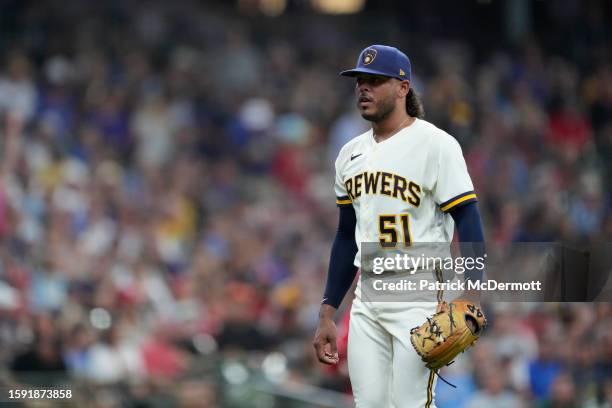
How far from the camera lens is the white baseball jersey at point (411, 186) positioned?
4.99 metres

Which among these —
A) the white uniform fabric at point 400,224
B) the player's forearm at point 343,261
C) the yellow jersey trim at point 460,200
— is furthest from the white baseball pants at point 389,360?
the yellow jersey trim at point 460,200

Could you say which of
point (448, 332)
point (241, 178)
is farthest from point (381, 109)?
point (241, 178)

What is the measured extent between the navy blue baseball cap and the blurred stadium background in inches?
140

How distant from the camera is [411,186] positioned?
505 centimetres

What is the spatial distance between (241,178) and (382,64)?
7741 mm

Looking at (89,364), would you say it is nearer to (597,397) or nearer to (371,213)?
(597,397)

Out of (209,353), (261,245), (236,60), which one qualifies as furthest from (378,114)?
(236,60)

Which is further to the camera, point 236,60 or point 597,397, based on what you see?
point 236,60

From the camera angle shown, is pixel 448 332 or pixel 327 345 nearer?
pixel 448 332

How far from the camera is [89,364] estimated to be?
893 cm

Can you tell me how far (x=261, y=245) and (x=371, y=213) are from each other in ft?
21.6

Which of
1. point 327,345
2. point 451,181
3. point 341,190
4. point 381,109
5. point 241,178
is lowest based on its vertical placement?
point 327,345

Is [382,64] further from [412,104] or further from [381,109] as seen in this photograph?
[412,104]

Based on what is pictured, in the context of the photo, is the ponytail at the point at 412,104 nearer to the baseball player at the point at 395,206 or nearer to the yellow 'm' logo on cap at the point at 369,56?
the baseball player at the point at 395,206
